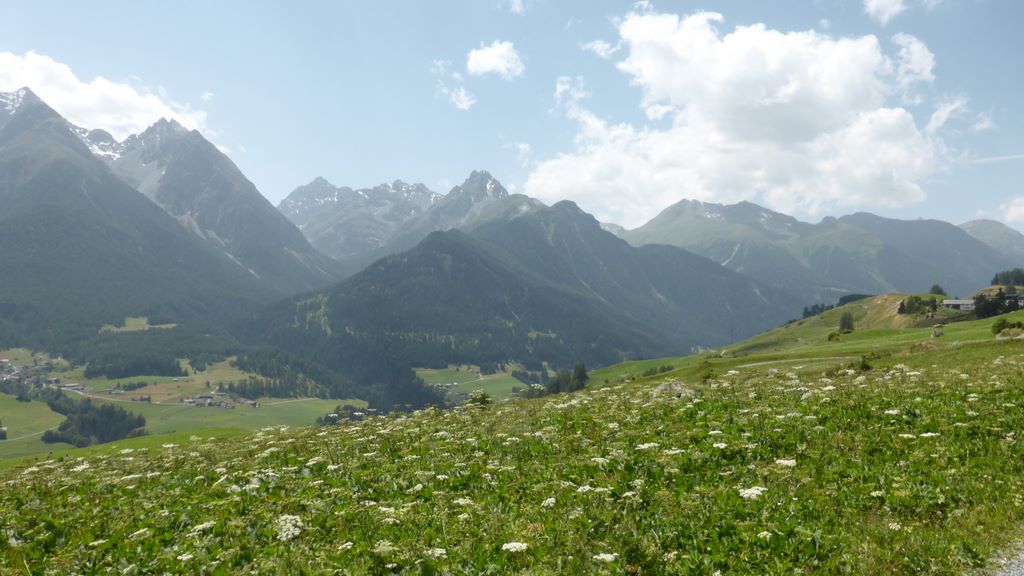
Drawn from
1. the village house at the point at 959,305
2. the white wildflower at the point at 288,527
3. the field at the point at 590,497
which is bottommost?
the village house at the point at 959,305

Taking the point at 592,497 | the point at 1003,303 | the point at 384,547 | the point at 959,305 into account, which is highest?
the point at 384,547

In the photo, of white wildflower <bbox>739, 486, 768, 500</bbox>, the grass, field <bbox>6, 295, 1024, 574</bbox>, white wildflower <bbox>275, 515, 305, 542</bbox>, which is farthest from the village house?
white wildflower <bbox>275, 515, 305, 542</bbox>

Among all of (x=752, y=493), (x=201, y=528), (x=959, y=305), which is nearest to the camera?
(x=752, y=493)

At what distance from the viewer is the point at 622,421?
21.8 m

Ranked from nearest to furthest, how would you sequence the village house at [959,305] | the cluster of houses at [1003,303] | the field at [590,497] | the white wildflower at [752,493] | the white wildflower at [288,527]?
1. the field at [590,497]
2. the white wildflower at [288,527]
3. the white wildflower at [752,493]
4. the cluster of houses at [1003,303]
5. the village house at [959,305]

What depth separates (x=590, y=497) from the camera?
13.4 m

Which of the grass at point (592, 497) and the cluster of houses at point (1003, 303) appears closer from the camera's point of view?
the grass at point (592, 497)

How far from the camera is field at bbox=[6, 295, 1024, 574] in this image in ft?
34.3

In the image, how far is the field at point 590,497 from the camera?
1047 centimetres

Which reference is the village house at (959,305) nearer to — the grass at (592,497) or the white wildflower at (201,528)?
the grass at (592,497)

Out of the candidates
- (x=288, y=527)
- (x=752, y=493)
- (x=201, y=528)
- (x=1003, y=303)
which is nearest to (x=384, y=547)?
(x=288, y=527)

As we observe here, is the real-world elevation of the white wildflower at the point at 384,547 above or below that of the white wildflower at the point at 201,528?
below

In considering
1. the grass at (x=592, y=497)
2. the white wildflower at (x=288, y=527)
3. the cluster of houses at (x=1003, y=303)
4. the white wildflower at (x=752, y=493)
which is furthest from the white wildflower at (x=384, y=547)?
the cluster of houses at (x=1003, y=303)

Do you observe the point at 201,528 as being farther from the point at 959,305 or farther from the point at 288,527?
the point at 959,305
